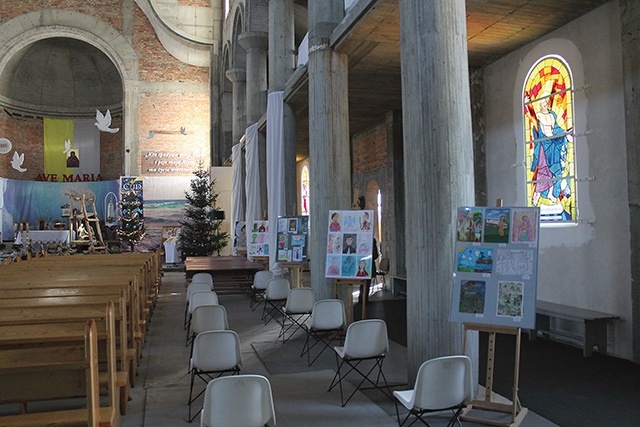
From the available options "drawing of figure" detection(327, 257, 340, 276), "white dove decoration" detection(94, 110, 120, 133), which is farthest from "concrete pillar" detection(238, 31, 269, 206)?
"white dove decoration" detection(94, 110, 120, 133)

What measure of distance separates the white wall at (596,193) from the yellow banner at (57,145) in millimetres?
23935

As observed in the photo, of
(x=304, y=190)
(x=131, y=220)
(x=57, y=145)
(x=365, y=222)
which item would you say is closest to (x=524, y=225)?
(x=365, y=222)

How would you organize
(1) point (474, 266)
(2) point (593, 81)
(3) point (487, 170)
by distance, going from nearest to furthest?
(1) point (474, 266)
(2) point (593, 81)
(3) point (487, 170)

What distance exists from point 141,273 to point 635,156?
6.95 meters

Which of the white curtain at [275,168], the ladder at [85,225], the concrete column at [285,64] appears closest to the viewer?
the white curtain at [275,168]

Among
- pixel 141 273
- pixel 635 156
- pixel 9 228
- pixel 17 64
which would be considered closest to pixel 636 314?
pixel 635 156

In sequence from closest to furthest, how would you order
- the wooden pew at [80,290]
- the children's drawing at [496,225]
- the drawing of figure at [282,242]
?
the children's drawing at [496,225], the wooden pew at [80,290], the drawing of figure at [282,242]

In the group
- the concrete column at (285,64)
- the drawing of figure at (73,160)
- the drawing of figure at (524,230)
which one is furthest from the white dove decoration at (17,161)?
the drawing of figure at (524,230)

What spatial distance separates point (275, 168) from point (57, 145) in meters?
19.5

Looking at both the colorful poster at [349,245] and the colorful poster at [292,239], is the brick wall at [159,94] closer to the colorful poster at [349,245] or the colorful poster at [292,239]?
the colorful poster at [292,239]

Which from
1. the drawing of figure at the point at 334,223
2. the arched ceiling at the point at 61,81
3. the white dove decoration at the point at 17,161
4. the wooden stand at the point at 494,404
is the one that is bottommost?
the wooden stand at the point at 494,404

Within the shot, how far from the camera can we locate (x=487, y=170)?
9.83 metres

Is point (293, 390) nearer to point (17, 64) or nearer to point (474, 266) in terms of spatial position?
point (474, 266)

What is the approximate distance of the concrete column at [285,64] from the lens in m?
11.6
